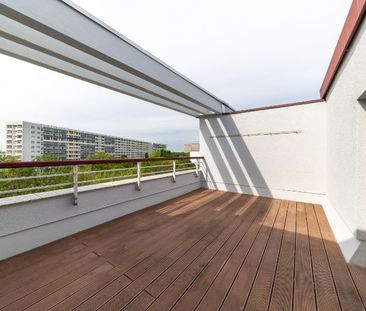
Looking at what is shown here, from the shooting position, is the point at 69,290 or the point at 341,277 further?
the point at 341,277

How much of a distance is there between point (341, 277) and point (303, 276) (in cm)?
31

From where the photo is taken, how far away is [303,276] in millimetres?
Result: 1404

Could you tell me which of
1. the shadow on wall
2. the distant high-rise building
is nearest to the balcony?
the shadow on wall

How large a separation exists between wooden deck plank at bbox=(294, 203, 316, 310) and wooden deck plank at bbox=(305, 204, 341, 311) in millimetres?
35

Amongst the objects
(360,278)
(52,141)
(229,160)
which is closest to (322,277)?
(360,278)

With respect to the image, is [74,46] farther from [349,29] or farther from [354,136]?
[354,136]

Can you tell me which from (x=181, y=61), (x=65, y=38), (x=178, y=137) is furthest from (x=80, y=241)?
(x=178, y=137)

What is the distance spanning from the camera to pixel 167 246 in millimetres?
1882

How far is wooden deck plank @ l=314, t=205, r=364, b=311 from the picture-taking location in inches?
45.4

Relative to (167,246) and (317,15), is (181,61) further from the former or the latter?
(167,246)

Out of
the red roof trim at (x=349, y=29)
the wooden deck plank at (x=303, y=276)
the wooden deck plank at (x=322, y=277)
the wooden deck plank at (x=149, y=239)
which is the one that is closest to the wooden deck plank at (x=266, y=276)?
the wooden deck plank at (x=303, y=276)

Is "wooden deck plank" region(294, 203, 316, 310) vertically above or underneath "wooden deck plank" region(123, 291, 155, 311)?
underneath

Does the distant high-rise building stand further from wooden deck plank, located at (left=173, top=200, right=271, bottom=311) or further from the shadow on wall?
wooden deck plank, located at (left=173, top=200, right=271, bottom=311)

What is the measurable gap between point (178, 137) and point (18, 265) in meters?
18.4
